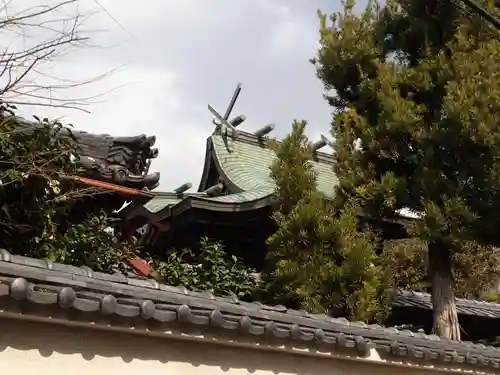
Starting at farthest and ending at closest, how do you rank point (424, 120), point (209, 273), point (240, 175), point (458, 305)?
point (458, 305) < point (240, 175) < point (424, 120) < point (209, 273)

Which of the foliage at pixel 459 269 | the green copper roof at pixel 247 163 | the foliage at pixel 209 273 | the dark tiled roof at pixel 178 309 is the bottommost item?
the dark tiled roof at pixel 178 309

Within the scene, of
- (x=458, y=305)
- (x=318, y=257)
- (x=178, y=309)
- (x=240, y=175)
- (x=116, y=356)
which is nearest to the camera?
(x=116, y=356)

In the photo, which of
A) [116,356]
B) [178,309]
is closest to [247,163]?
[178,309]

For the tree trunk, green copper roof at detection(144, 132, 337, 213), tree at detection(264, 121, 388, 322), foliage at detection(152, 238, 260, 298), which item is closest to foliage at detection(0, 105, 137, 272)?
foliage at detection(152, 238, 260, 298)

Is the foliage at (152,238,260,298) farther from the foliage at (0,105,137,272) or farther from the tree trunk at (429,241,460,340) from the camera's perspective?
the tree trunk at (429,241,460,340)

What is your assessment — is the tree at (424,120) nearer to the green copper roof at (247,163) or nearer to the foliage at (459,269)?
the green copper roof at (247,163)

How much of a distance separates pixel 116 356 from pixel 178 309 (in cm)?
50

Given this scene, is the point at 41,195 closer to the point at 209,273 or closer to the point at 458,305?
the point at 209,273

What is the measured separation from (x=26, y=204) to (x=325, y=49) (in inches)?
242

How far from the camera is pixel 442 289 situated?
10406mm

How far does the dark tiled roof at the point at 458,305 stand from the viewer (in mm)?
12793

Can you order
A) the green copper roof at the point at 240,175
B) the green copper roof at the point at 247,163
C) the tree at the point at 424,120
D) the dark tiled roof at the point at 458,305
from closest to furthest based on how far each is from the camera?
the tree at the point at 424,120
the green copper roof at the point at 240,175
the dark tiled roof at the point at 458,305
the green copper roof at the point at 247,163

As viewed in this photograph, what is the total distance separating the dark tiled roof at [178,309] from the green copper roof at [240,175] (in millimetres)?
4538

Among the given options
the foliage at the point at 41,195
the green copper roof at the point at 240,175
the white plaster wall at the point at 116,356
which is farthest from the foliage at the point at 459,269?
the white plaster wall at the point at 116,356
